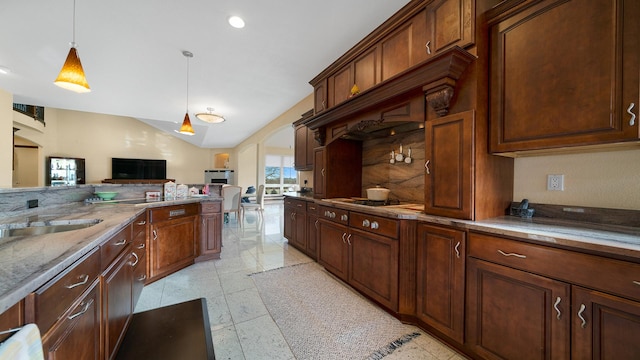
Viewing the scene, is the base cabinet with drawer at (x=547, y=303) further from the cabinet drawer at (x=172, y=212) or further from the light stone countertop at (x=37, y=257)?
the cabinet drawer at (x=172, y=212)

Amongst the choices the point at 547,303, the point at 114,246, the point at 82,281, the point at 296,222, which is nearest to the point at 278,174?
the point at 296,222

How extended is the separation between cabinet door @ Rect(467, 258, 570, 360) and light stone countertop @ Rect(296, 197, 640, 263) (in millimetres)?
209

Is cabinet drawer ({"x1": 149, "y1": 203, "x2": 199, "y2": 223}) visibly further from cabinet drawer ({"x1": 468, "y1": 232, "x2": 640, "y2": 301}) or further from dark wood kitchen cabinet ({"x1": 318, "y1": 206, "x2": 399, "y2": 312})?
cabinet drawer ({"x1": 468, "y1": 232, "x2": 640, "y2": 301})

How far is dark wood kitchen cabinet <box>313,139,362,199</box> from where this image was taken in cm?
312

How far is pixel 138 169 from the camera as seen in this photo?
29.3 feet

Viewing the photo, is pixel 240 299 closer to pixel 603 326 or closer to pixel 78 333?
pixel 78 333

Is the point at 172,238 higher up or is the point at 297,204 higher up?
the point at 297,204

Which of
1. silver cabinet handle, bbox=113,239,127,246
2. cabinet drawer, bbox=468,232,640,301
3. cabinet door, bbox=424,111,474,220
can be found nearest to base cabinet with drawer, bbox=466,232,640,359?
cabinet drawer, bbox=468,232,640,301

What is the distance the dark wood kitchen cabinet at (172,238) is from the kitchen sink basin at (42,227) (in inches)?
35.5

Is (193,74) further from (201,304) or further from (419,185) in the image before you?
(419,185)

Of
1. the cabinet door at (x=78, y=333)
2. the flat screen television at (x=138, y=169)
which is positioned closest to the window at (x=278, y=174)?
the flat screen television at (x=138, y=169)

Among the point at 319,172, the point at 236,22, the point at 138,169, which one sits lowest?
the point at 319,172

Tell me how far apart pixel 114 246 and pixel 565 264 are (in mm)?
2528

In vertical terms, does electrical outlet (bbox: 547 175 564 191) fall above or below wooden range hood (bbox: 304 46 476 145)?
below
